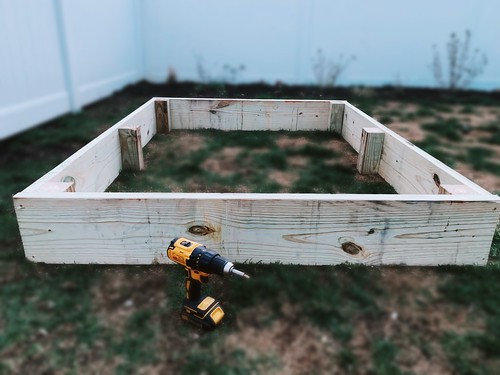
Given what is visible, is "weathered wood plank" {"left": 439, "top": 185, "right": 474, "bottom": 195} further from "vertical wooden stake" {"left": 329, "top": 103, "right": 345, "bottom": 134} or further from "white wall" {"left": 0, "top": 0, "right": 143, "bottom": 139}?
"white wall" {"left": 0, "top": 0, "right": 143, "bottom": 139}

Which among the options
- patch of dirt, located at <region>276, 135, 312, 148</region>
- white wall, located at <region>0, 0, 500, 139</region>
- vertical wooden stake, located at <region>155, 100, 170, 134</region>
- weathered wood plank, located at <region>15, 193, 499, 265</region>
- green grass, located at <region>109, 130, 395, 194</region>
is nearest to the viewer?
weathered wood plank, located at <region>15, 193, 499, 265</region>

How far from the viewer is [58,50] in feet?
18.7

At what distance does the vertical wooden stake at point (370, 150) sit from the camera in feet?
10.8

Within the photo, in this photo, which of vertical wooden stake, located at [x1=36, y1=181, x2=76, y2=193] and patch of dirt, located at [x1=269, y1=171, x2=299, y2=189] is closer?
vertical wooden stake, located at [x1=36, y1=181, x2=76, y2=193]

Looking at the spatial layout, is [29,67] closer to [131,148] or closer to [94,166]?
[131,148]

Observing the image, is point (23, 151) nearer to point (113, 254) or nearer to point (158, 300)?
point (113, 254)

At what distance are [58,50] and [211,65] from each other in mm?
3808

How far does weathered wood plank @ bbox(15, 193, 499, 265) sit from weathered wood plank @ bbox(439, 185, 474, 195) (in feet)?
0.36

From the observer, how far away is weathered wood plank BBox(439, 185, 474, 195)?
2.05m

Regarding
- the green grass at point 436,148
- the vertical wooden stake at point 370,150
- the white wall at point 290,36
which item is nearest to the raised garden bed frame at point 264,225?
the vertical wooden stake at point 370,150

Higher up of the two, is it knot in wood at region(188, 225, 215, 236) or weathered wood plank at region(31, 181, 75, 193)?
weathered wood plank at region(31, 181, 75, 193)

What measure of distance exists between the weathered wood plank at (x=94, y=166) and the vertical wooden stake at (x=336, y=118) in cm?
224

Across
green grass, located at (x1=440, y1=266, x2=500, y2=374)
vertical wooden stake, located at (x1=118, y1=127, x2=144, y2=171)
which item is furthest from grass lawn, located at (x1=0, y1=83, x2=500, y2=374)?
vertical wooden stake, located at (x1=118, y1=127, x2=144, y2=171)

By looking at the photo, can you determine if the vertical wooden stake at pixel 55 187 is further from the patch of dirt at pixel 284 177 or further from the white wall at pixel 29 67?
the white wall at pixel 29 67
